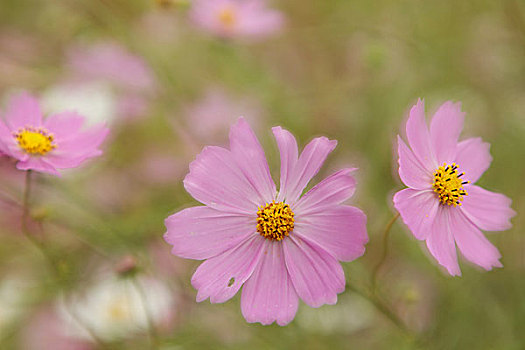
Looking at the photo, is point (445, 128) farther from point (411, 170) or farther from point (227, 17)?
point (227, 17)

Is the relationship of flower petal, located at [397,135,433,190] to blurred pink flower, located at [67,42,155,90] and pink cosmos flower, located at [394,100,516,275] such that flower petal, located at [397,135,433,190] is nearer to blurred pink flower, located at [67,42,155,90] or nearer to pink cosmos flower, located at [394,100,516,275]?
pink cosmos flower, located at [394,100,516,275]

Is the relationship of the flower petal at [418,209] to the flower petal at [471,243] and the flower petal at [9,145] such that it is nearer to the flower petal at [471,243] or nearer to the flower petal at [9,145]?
the flower petal at [471,243]

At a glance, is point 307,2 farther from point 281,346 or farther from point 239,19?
point 281,346

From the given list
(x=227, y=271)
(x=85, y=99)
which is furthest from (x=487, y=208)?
(x=85, y=99)

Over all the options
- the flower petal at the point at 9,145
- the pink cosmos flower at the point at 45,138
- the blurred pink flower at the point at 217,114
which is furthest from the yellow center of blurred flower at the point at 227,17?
the flower petal at the point at 9,145

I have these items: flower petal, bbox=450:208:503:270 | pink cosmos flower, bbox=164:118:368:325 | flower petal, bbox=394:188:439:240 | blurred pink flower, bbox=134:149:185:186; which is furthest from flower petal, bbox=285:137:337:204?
blurred pink flower, bbox=134:149:185:186

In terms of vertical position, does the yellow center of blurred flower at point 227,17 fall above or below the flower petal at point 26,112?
above
